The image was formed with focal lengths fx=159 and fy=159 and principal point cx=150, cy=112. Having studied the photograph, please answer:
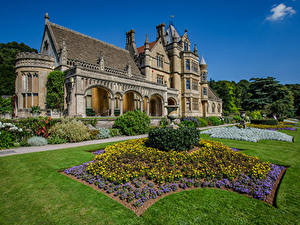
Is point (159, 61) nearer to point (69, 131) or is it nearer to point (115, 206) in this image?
point (69, 131)

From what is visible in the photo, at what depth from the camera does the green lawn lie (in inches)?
125

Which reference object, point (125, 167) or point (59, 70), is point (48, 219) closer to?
point (125, 167)

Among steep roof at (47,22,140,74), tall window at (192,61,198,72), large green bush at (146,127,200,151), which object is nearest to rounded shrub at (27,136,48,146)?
large green bush at (146,127,200,151)

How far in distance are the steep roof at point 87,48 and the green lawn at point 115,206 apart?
19.1 meters

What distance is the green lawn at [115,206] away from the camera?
3.17m

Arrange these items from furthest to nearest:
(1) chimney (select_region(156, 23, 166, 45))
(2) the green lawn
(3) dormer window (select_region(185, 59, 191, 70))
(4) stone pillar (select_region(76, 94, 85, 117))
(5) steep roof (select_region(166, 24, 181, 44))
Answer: (1) chimney (select_region(156, 23, 166, 45)) → (5) steep roof (select_region(166, 24, 181, 44)) → (3) dormer window (select_region(185, 59, 191, 70)) → (4) stone pillar (select_region(76, 94, 85, 117)) → (2) the green lawn

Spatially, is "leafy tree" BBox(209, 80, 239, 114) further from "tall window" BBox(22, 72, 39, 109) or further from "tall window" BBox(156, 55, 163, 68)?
"tall window" BBox(22, 72, 39, 109)

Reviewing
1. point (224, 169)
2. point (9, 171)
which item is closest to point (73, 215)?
point (9, 171)

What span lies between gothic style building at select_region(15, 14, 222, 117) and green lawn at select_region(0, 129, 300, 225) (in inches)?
494

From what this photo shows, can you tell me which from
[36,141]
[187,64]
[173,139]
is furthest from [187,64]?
[36,141]

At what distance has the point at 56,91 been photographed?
18531 mm

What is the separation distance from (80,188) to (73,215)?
4.06 ft

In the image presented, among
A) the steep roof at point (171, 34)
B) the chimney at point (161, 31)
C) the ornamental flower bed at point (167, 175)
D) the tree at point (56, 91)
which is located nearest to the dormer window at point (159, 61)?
the chimney at point (161, 31)

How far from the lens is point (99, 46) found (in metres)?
26.5
